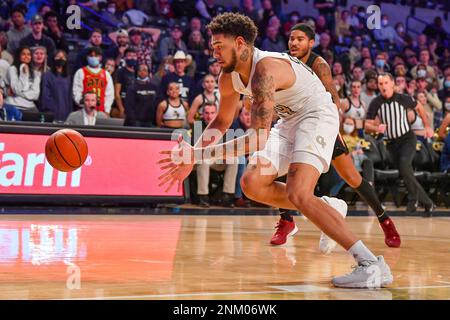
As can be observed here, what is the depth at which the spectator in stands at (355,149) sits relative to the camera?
40.8 ft

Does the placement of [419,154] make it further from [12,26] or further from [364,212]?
[12,26]

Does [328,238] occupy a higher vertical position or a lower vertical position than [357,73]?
lower

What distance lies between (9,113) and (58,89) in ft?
3.29

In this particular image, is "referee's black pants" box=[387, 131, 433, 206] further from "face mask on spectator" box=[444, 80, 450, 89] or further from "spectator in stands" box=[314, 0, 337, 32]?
"spectator in stands" box=[314, 0, 337, 32]

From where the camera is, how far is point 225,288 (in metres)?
4.16

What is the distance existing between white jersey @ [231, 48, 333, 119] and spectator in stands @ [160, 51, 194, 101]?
294 inches

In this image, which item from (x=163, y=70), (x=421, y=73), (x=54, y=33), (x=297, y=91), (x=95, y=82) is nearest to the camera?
(x=297, y=91)

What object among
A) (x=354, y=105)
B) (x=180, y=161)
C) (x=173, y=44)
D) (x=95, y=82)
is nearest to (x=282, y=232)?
Answer: (x=180, y=161)

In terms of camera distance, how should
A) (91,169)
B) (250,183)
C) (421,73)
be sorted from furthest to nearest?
(421,73) → (91,169) → (250,183)

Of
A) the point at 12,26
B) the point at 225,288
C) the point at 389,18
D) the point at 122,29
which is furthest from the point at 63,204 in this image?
the point at 389,18

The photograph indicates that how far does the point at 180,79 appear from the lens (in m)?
12.6

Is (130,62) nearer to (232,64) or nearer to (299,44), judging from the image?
(299,44)
